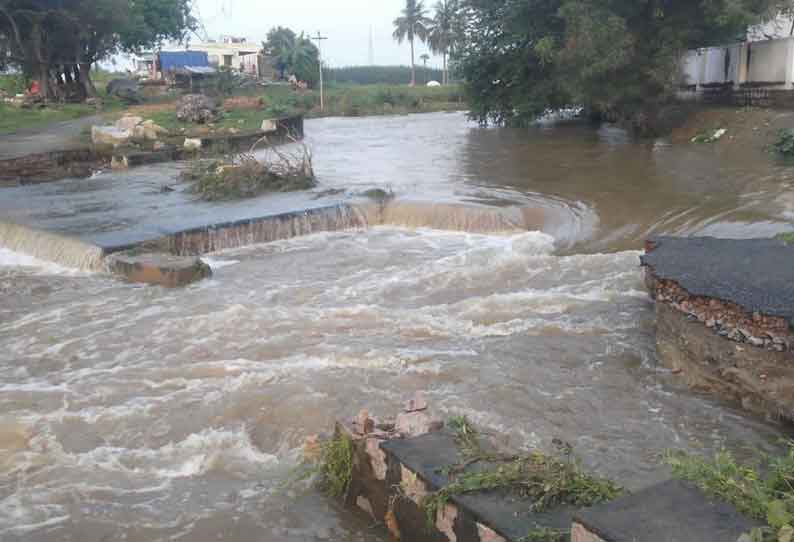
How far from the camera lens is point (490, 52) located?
23.3m

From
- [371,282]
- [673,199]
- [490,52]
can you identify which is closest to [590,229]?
[673,199]

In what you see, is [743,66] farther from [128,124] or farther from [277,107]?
[277,107]

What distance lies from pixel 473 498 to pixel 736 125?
16.5 m

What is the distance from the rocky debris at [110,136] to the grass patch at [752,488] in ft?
70.0

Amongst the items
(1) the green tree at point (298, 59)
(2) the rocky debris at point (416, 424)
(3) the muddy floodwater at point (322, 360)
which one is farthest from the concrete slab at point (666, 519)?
(1) the green tree at point (298, 59)

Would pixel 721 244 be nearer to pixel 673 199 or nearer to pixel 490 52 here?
pixel 673 199

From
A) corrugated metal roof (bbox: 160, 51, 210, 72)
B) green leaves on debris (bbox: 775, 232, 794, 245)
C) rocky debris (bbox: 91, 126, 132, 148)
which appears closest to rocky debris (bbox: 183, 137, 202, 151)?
rocky debris (bbox: 91, 126, 132, 148)

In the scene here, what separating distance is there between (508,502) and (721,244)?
5110 mm

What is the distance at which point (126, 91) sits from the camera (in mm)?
39406

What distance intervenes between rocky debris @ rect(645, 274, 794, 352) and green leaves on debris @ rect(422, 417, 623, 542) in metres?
2.65

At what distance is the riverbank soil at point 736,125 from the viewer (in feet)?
53.0

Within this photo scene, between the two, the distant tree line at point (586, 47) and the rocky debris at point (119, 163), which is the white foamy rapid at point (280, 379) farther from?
the rocky debris at point (119, 163)

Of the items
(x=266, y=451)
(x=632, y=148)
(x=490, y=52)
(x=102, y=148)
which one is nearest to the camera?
(x=266, y=451)

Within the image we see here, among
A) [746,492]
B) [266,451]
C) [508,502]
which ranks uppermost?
[746,492]
